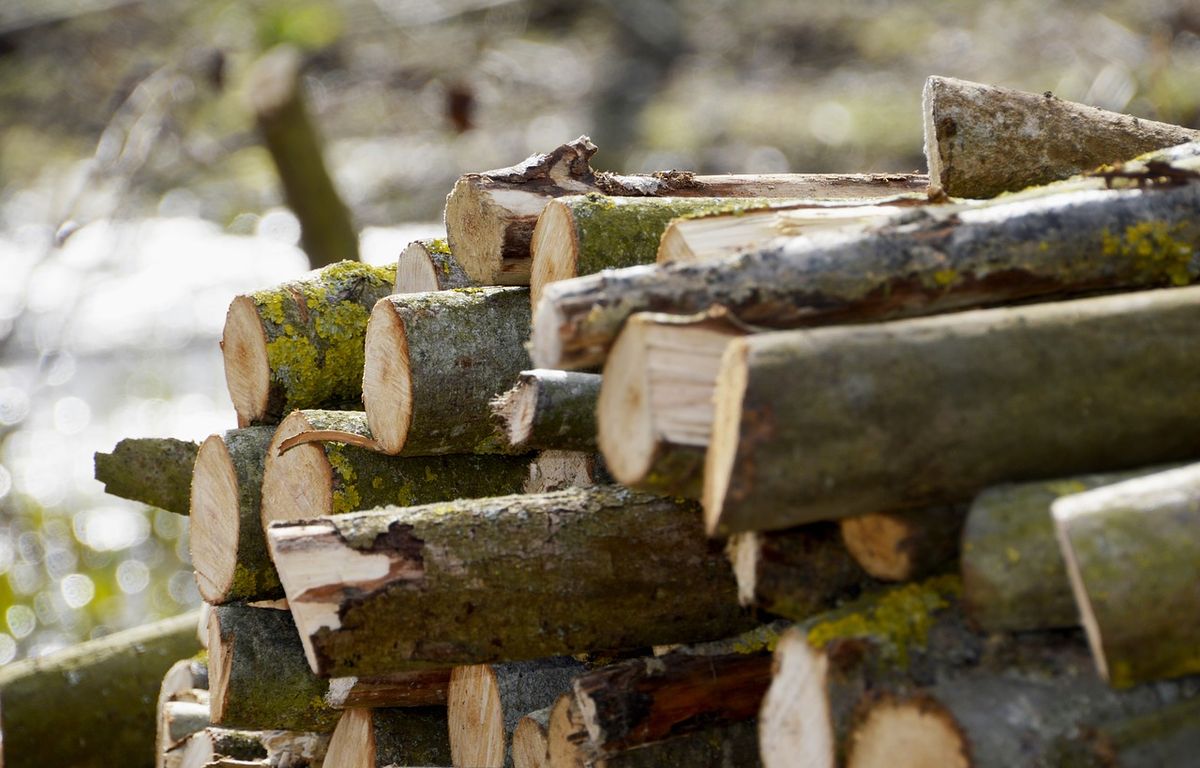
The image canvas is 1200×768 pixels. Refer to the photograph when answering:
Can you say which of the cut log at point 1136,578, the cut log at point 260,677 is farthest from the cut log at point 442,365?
the cut log at point 1136,578

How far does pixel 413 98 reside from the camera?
1042 cm

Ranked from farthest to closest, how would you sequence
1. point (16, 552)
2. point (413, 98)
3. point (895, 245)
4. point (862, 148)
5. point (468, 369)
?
point (413, 98)
point (862, 148)
point (16, 552)
point (468, 369)
point (895, 245)

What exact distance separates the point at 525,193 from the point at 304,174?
438 cm

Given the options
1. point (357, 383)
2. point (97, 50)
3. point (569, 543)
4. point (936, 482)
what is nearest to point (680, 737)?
point (569, 543)

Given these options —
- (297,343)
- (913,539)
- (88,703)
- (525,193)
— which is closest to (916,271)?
(913,539)

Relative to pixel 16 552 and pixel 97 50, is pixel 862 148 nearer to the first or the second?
pixel 16 552

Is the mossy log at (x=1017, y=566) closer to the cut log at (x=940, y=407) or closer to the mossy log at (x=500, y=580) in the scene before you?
the cut log at (x=940, y=407)

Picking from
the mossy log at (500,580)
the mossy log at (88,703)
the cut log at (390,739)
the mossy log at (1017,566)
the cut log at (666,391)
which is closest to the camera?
the mossy log at (1017,566)

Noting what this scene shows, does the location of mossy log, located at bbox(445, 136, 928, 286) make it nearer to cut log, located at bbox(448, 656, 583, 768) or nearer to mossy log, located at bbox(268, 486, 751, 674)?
mossy log, located at bbox(268, 486, 751, 674)

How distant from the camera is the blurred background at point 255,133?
23.4 feet

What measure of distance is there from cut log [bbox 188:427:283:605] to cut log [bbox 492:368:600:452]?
813 mm

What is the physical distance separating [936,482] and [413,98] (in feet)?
30.3

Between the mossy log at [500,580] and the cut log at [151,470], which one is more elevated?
the cut log at [151,470]

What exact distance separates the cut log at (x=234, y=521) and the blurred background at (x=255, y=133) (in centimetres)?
329
